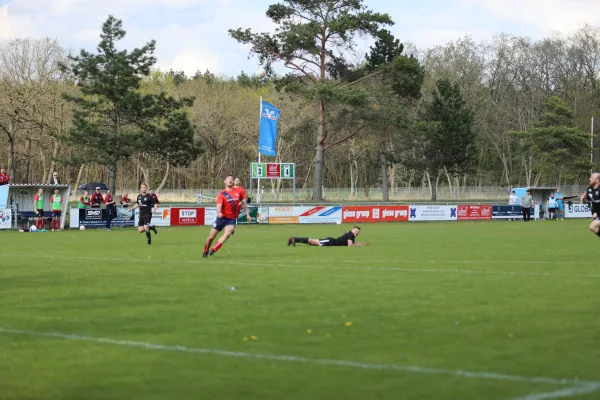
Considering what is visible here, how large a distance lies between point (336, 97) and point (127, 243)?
30594mm

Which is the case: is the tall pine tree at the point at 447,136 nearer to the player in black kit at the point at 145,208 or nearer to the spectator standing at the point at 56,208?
the spectator standing at the point at 56,208

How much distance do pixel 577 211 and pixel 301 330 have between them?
163 ft

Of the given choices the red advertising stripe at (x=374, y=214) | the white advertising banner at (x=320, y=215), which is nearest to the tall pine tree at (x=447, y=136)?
the red advertising stripe at (x=374, y=214)

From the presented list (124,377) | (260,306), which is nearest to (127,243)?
(260,306)

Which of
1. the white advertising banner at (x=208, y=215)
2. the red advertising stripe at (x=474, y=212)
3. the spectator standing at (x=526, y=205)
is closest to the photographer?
the white advertising banner at (x=208, y=215)

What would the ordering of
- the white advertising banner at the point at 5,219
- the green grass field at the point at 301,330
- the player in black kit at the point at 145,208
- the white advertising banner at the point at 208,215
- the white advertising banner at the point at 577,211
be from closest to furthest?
1. the green grass field at the point at 301,330
2. the player in black kit at the point at 145,208
3. the white advertising banner at the point at 5,219
4. the white advertising banner at the point at 208,215
5. the white advertising banner at the point at 577,211

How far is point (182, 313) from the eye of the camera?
10.8 m

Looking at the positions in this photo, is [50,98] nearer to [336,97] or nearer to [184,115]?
[184,115]

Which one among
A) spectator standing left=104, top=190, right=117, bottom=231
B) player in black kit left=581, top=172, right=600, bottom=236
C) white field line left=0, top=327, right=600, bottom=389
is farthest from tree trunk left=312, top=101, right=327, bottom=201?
white field line left=0, top=327, right=600, bottom=389

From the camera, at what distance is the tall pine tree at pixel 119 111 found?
54.7 metres

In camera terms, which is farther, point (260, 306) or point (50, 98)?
point (50, 98)

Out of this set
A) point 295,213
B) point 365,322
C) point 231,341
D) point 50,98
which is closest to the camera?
point 231,341

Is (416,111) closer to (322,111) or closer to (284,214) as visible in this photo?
(322,111)

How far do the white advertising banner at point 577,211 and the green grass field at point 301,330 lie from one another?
124 feet
